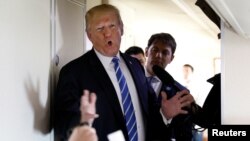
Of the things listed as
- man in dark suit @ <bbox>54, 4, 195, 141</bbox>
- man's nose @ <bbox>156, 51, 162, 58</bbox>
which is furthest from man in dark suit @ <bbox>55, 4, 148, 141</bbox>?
man's nose @ <bbox>156, 51, 162, 58</bbox>

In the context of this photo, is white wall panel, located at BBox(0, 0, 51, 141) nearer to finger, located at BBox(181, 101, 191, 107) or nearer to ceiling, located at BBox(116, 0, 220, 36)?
ceiling, located at BBox(116, 0, 220, 36)

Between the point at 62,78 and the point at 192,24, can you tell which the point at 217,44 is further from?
the point at 62,78

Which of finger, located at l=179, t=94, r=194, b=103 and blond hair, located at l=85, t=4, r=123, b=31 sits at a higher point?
blond hair, located at l=85, t=4, r=123, b=31

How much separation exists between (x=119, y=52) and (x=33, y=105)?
1.04 ft

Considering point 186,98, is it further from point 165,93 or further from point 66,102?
point 66,102

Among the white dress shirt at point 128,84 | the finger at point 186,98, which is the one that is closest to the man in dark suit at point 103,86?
the white dress shirt at point 128,84

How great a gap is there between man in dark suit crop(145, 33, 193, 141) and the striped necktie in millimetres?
91

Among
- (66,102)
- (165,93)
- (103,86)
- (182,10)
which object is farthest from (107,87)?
(182,10)

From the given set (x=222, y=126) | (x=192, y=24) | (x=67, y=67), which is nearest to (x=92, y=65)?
(x=67, y=67)

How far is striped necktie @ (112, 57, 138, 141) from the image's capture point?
0.96 meters

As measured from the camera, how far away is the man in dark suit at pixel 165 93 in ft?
3.40

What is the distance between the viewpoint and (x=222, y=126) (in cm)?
101

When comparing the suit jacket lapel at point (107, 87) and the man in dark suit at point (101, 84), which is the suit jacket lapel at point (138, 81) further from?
the suit jacket lapel at point (107, 87)

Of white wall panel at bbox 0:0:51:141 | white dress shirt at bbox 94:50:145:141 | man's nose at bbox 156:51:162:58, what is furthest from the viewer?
man's nose at bbox 156:51:162:58
